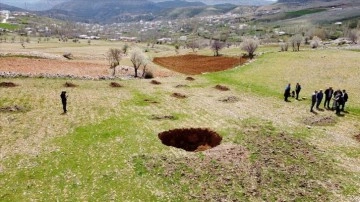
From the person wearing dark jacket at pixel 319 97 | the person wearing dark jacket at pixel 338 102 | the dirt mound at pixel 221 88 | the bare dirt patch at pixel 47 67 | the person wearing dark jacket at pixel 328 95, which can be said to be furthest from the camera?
the bare dirt patch at pixel 47 67

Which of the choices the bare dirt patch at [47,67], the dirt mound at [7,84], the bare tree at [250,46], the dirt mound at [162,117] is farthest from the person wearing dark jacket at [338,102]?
the bare tree at [250,46]

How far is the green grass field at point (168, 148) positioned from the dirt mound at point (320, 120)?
24cm

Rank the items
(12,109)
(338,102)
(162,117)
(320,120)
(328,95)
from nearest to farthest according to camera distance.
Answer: (320,120) < (162,117) < (12,109) < (338,102) < (328,95)

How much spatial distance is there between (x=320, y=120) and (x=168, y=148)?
66.2 feet

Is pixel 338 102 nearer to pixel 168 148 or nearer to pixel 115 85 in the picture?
pixel 168 148

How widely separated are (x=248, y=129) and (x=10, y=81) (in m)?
42.1

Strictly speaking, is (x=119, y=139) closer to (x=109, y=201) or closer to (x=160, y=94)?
(x=109, y=201)

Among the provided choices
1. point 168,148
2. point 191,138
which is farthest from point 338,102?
point 168,148

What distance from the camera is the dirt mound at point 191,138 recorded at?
3856cm

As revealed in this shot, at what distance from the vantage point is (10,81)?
59.6 m

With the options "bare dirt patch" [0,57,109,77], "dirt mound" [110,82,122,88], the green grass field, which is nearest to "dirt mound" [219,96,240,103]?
the green grass field

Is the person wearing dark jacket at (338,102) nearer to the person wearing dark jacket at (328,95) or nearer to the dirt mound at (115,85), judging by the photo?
the person wearing dark jacket at (328,95)

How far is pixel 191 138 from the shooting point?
40.2 metres

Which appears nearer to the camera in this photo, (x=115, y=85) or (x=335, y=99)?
(x=335, y=99)
